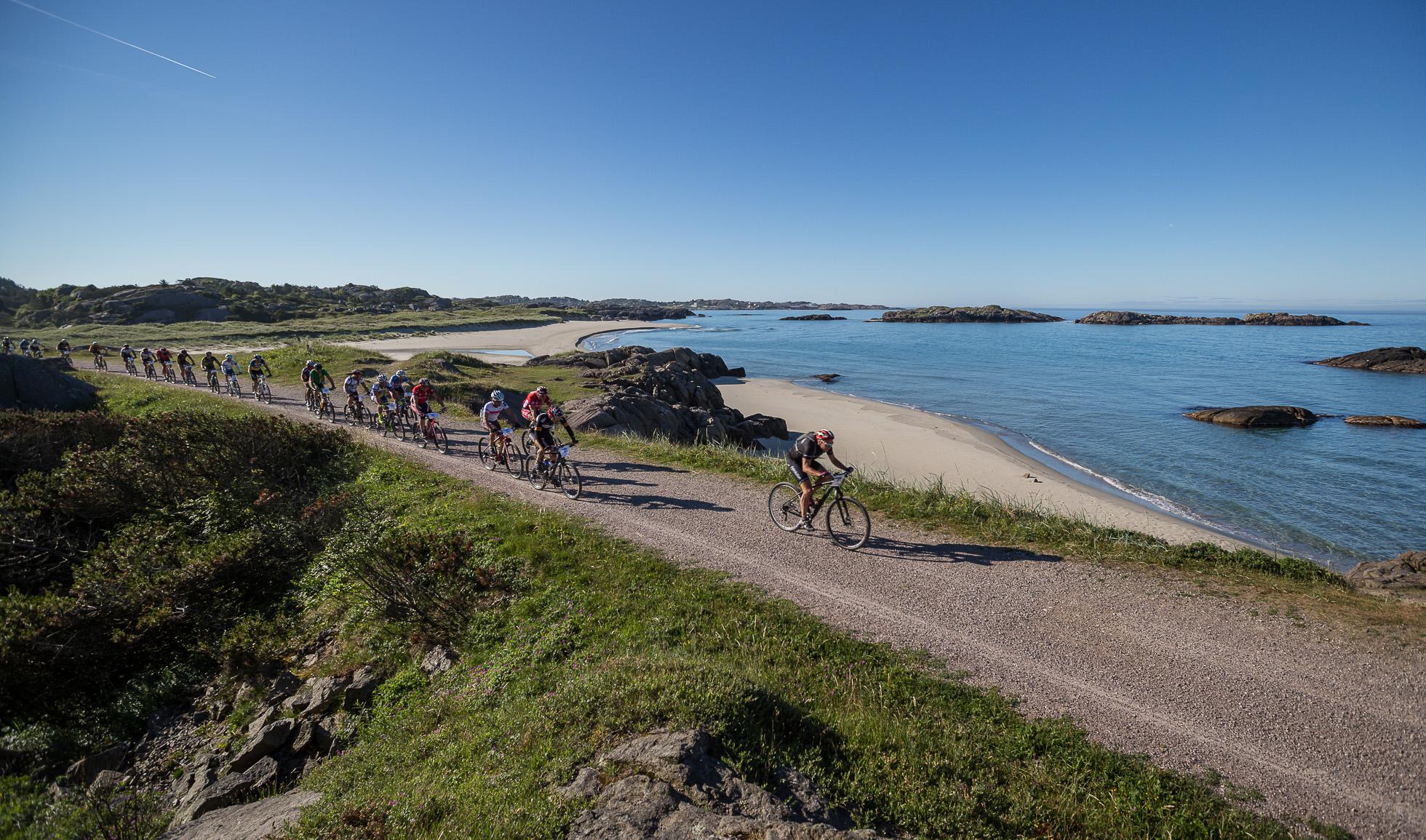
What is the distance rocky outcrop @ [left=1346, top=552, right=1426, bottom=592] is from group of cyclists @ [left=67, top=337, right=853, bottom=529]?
30.2 ft

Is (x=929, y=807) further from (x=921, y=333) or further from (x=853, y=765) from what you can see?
(x=921, y=333)

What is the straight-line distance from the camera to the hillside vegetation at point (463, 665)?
208 inches

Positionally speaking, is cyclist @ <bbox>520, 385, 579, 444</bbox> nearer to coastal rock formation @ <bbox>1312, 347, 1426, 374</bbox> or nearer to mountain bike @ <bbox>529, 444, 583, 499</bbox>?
mountain bike @ <bbox>529, 444, 583, 499</bbox>

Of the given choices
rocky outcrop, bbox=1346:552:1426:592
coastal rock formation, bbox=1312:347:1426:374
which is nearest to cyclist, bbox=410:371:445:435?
rocky outcrop, bbox=1346:552:1426:592

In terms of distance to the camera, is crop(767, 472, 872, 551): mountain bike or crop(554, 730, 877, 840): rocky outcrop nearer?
crop(554, 730, 877, 840): rocky outcrop

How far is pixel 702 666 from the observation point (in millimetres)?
6609

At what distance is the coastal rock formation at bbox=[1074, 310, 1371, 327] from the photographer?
147750mm

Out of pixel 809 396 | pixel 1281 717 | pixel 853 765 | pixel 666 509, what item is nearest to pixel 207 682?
pixel 666 509

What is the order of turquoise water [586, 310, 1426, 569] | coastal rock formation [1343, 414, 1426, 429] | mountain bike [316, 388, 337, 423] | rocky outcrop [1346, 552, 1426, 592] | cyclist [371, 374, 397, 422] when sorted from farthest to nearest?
coastal rock formation [1343, 414, 1426, 429], mountain bike [316, 388, 337, 423], cyclist [371, 374, 397, 422], turquoise water [586, 310, 1426, 569], rocky outcrop [1346, 552, 1426, 592]

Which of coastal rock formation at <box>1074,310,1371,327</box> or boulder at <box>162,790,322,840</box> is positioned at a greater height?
coastal rock formation at <box>1074,310,1371,327</box>

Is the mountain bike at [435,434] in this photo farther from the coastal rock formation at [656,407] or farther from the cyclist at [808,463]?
the cyclist at [808,463]

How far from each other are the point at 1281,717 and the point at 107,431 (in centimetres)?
2832

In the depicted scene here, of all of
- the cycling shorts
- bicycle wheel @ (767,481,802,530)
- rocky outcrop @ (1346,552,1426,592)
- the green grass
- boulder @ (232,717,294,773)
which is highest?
the green grass

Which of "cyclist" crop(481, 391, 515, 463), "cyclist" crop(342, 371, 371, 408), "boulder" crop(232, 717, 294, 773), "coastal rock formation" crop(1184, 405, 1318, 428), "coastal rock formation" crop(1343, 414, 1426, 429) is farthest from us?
"coastal rock formation" crop(1184, 405, 1318, 428)
